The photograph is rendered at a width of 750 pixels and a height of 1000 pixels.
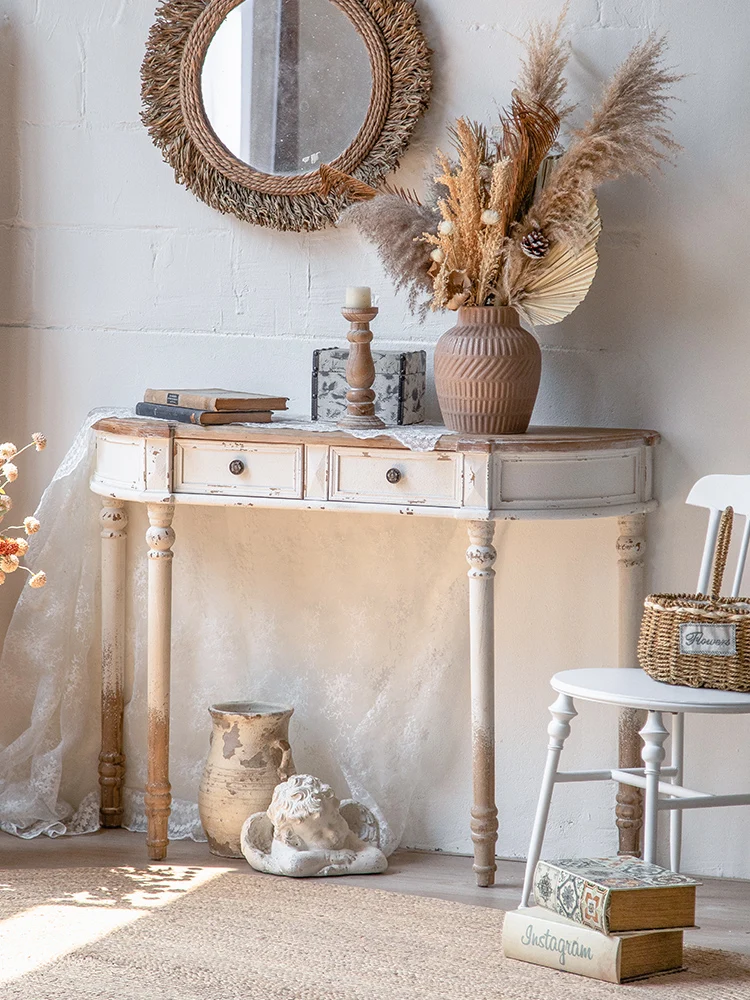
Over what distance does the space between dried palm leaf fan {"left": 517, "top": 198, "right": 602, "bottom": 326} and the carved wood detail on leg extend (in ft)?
1.51

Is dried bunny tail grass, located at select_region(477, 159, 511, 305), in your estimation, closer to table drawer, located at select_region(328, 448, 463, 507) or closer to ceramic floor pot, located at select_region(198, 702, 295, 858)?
table drawer, located at select_region(328, 448, 463, 507)

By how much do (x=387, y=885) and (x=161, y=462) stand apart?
3.22 feet

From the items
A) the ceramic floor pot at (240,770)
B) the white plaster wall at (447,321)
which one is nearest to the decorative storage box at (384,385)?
the white plaster wall at (447,321)

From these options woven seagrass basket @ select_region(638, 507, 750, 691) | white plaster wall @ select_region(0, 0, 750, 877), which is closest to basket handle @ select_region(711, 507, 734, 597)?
woven seagrass basket @ select_region(638, 507, 750, 691)

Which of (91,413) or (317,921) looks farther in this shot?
(91,413)

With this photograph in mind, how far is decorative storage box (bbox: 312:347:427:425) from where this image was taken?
2.90 m

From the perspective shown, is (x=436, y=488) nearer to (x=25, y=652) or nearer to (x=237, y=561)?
(x=237, y=561)

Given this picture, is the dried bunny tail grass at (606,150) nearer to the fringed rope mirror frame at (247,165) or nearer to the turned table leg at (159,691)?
the fringed rope mirror frame at (247,165)

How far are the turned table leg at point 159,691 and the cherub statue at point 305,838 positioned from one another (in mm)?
186

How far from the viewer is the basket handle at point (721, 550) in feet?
8.22

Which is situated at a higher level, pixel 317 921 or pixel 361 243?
pixel 361 243

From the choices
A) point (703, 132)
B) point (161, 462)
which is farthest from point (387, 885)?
point (703, 132)

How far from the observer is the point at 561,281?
111 inches

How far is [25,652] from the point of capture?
327 cm
